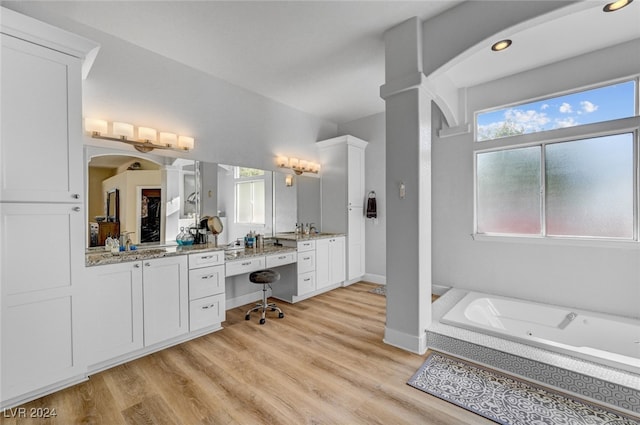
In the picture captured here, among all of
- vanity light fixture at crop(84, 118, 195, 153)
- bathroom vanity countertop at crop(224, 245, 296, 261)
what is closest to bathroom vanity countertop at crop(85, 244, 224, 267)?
bathroom vanity countertop at crop(224, 245, 296, 261)

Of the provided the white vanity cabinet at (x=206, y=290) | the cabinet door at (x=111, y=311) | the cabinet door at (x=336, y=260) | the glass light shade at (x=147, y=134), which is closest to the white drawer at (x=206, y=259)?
the white vanity cabinet at (x=206, y=290)

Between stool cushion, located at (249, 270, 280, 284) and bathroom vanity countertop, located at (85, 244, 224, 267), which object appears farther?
stool cushion, located at (249, 270, 280, 284)

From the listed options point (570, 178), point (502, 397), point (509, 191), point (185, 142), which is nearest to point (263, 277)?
point (185, 142)

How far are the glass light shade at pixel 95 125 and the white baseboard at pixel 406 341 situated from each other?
3.36 meters

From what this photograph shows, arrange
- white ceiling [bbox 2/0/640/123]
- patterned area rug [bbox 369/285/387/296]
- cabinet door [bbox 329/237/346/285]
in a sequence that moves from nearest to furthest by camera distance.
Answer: white ceiling [bbox 2/0/640/123] → patterned area rug [bbox 369/285/387/296] → cabinet door [bbox 329/237/346/285]

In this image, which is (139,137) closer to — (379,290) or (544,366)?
(379,290)

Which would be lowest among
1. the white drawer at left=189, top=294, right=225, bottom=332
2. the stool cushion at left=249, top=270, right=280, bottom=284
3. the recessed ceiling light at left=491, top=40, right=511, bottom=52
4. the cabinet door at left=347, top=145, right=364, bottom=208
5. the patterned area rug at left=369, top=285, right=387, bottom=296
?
the patterned area rug at left=369, top=285, right=387, bottom=296

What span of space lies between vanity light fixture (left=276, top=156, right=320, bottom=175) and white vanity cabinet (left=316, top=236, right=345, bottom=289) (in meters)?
1.22

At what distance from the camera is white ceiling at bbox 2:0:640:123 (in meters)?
2.33

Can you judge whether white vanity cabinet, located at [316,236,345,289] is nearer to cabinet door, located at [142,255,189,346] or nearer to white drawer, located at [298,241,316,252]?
white drawer, located at [298,241,316,252]

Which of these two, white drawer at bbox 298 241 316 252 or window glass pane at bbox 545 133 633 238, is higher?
window glass pane at bbox 545 133 633 238

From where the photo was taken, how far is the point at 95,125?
2.59 m

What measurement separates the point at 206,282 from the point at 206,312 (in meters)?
0.31

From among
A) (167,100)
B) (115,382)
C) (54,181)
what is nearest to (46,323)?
(115,382)
